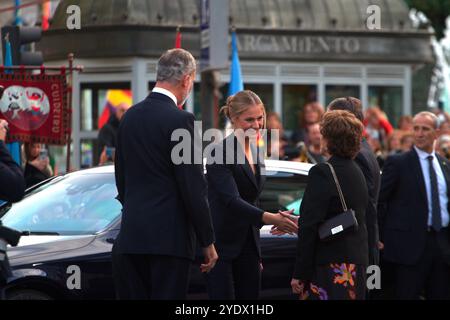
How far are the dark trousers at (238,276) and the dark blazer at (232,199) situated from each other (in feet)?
0.18

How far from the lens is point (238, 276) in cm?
814

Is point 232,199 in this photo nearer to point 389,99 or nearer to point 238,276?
point 238,276

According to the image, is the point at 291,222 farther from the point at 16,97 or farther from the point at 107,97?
the point at 107,97

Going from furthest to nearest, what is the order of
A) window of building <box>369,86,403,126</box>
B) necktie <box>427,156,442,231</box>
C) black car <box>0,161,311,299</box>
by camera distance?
window of building <box>369,86,403,126</box>, necktie <box>427,156,442,231</box>, black car <box>0,161,311,299</box>

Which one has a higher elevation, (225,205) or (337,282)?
(225,205)

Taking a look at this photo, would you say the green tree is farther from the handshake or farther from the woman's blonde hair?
the handshake

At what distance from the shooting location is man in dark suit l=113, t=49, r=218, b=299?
6.92m

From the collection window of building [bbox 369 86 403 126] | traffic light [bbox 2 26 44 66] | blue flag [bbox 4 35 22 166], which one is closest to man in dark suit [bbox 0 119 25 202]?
blue flag [bbox 4 35 22 166]

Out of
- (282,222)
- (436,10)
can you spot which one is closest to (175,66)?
(282,222)

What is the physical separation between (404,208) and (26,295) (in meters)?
3.43

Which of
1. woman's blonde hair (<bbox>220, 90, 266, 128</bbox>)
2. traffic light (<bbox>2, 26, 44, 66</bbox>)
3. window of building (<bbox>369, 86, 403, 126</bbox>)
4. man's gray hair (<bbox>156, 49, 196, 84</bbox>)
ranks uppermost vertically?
traffic light (<bbox>2, 26, 44, 66</bbox>)

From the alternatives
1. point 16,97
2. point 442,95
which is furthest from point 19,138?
point 442,95

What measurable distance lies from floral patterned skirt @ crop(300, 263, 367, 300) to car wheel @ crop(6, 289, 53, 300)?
257cm
